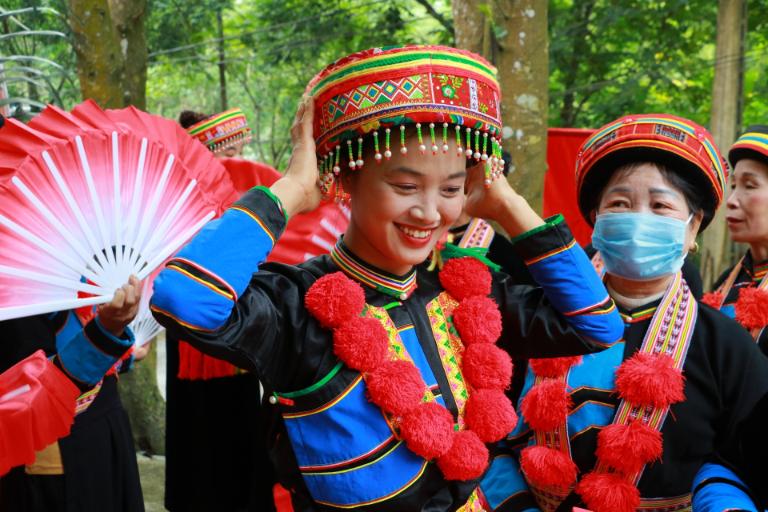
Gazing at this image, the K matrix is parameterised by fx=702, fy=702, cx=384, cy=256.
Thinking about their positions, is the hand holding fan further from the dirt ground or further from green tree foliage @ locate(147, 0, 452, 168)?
green tree foliage @ locate(147, 0, 452, 168)

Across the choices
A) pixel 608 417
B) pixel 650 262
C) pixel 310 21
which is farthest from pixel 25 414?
pixel 310 21

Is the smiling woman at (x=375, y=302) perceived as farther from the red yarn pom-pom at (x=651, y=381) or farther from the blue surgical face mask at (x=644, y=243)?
the blue surgical face mask at (x=644, y=243)

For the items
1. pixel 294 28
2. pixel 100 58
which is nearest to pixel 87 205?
pixel 100 58

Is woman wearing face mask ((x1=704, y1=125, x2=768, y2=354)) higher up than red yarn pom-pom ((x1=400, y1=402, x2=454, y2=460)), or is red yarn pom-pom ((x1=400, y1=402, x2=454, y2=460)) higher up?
woman wearing face mask ((x1=704, y1=125, x2=768, y2=354))

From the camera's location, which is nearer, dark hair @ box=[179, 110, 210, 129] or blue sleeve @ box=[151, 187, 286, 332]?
blue sleeve @ box=[151, 187, 286, 332]

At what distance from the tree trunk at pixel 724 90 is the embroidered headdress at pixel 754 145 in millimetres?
5993

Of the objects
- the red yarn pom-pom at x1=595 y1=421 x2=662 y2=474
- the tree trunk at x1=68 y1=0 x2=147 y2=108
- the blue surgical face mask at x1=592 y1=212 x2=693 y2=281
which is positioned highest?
the tree trunk at x1=68 y1=0 x2=147 y2=108

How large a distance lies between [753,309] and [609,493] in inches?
53.5

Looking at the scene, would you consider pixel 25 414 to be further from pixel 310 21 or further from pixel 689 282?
pixel 310 21

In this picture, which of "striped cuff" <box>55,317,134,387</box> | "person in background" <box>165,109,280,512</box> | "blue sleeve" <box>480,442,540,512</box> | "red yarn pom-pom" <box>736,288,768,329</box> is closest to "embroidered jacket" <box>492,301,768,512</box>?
"blue sleeve" <box>480,442,540,512</box>

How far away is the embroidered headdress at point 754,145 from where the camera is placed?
317 centimetres

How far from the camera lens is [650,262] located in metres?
2.30

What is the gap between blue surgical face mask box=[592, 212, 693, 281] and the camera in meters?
2.28

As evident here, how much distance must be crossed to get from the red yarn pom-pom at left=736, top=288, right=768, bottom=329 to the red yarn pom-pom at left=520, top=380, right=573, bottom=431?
3.89 ft
